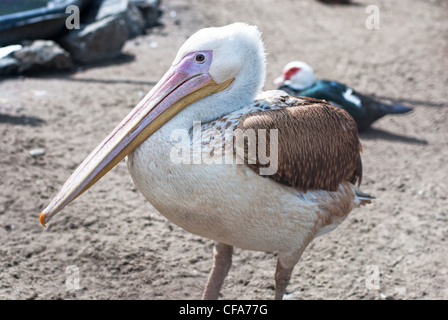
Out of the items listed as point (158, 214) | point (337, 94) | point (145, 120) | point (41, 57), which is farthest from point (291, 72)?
point (145, 120)

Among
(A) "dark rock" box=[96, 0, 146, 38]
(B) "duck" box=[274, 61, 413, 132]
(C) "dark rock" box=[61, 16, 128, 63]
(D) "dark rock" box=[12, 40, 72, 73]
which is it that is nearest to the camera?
(B) "duck" box=[274, 61, 413, 132]

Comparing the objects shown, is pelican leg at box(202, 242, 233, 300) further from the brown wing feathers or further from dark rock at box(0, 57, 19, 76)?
dark rock at box(0, 57, 19, 76)

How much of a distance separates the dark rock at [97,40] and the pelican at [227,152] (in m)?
4.08

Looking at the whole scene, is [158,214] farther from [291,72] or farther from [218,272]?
[291,72]

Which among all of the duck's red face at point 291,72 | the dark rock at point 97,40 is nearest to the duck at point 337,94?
the duck's red face at point 291,72

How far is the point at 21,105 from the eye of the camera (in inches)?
193

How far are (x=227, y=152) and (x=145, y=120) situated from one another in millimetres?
402

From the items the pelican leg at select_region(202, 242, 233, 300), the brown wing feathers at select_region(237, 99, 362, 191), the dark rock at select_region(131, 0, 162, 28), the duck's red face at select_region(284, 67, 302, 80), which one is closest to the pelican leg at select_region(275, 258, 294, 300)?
the pelican leg at select_region(202, 242, 233, 300)

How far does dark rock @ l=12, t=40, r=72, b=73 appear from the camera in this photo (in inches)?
225

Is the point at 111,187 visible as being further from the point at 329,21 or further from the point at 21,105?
the point at 329,21

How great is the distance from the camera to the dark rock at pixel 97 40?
6211mm

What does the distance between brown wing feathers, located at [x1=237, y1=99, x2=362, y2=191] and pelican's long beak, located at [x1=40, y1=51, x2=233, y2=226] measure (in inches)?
11.5

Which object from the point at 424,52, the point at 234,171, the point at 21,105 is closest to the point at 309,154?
the point at 234,171

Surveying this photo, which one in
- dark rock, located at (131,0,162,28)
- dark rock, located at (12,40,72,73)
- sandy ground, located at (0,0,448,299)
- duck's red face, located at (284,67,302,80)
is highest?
duck's red face, located at (284,67,302,80)
